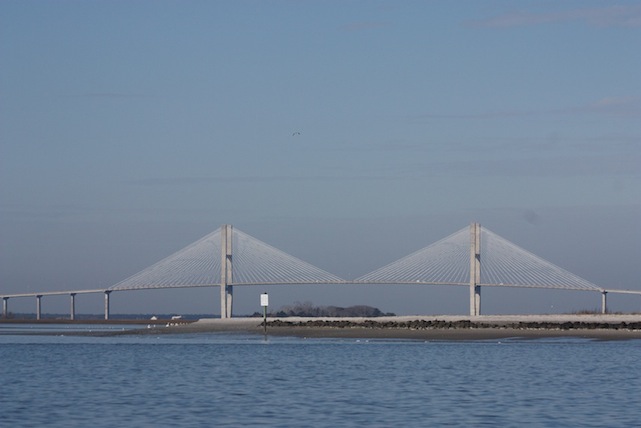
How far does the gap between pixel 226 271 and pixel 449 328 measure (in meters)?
32.7

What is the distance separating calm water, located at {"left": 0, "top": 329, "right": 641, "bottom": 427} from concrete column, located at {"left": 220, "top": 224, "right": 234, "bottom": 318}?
42558 millimetres

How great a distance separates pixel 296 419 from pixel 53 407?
437cm

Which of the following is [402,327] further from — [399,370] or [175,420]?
[175,420]

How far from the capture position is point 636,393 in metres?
21.8

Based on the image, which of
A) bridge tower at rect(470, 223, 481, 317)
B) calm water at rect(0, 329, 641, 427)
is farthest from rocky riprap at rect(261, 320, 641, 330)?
bridge tower at rect(470, 223, 481, 317)

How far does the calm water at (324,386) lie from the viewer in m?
18.3

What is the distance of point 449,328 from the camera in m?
51.2

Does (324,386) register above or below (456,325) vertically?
above

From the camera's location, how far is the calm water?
1827cm

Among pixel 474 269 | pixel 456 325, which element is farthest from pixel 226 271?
pixel 456 325

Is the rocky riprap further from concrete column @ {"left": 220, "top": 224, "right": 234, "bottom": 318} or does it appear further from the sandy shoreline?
concrete column @ {"left": 220, "top": 224, "right": 234, "bottom": 318}

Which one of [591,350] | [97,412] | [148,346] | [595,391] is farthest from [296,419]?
[148,346]

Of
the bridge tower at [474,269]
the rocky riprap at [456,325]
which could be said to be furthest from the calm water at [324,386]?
the bridge tower at [474,269]

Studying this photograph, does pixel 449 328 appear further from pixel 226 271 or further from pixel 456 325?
pixel 226 271
